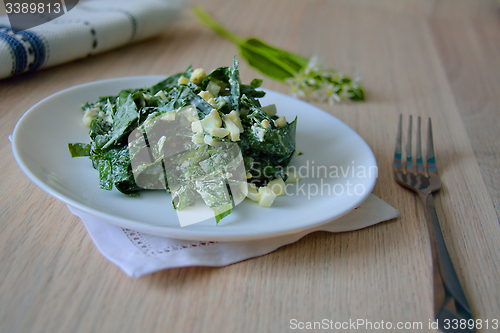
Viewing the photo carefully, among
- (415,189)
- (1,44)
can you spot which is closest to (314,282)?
(415,189)

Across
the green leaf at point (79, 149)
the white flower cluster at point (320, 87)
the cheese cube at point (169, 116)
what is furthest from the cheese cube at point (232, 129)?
the white flower cluster at point (320, 87)

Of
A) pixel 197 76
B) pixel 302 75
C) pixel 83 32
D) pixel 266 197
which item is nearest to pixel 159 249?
pixel 266 197

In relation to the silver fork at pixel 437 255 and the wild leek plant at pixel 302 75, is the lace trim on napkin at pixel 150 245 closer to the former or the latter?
the silver fork at pixel 437 255

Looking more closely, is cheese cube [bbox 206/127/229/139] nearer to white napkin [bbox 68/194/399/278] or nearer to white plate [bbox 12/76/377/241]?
white plate [bbox 12/76/377/241]

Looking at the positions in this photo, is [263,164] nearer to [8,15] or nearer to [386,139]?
Result: [386,139]

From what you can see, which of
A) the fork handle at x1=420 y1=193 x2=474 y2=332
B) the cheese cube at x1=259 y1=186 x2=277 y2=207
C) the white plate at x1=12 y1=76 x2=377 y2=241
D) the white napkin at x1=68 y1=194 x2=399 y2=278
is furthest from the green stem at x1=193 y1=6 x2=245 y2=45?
the fork handle at x1=420 y1=193 x2=474 y2=332

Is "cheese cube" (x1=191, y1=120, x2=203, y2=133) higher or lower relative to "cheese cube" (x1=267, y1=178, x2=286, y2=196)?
higher
